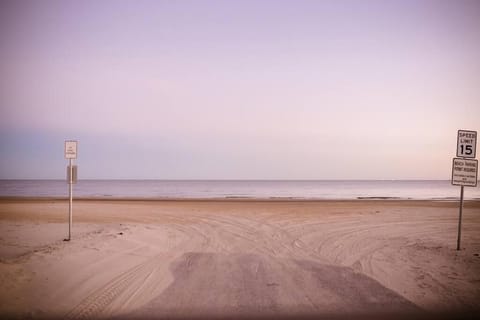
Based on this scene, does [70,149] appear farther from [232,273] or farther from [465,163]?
[465,163]

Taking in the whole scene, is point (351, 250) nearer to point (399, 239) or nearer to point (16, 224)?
point (399, 239)

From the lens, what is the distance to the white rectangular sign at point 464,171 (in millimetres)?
10125

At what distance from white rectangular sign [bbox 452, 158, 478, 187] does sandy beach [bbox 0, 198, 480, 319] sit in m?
2.07

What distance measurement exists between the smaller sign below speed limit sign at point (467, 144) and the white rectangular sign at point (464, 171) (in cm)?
34

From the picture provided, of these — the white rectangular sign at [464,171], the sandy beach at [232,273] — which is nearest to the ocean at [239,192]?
the sandy beach at [232,273]

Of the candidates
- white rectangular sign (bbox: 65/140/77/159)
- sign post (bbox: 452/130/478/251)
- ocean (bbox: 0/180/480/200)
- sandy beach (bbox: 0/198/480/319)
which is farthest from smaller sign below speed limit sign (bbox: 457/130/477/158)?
ocean (bbox: 0/180/480/200)

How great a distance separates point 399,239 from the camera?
1220 centimetres

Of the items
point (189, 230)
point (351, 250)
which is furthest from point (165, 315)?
point (189, 230)

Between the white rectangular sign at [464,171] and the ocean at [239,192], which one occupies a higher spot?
the white rectangular sign at [464,171]

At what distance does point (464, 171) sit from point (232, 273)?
25.0 feet

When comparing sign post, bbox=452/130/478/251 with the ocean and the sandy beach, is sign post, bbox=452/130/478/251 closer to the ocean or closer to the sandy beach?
the sandy beach

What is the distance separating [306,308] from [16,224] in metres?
14.3

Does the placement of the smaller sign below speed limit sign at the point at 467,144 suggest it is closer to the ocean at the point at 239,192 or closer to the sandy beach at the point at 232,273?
the sandy beach at the point at 232,273

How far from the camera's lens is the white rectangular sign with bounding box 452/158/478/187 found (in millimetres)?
10125
